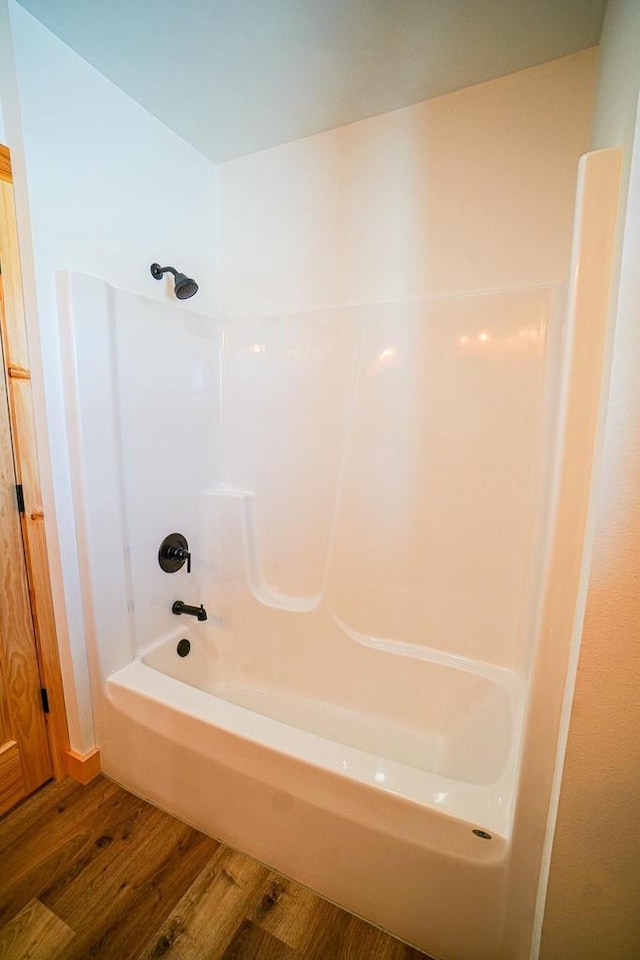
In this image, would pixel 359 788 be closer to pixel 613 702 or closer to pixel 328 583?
pixel 613 702

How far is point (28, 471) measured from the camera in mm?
1279

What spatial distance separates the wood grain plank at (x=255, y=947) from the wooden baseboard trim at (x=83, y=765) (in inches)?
31.9

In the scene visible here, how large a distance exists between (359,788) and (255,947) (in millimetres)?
532

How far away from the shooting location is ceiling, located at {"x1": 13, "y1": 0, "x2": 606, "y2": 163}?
111cm

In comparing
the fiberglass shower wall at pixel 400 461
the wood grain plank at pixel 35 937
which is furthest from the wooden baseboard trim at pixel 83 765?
the fiberglass shower wall at pixel 400 461

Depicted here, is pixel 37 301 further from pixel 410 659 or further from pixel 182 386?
pixel 410 659

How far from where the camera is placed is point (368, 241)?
1.58 m

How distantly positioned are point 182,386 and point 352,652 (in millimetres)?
1427

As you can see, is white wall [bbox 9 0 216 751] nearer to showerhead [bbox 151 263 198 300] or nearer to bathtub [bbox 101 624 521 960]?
showerhead [bbox 151 263 198 300]

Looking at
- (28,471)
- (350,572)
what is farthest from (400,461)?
(28,471)

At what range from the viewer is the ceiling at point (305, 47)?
3.64ft

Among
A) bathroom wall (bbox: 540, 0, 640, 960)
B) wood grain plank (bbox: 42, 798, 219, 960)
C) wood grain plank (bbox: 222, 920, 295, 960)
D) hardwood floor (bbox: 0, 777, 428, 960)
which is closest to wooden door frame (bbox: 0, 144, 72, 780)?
hardwood floor (bbox: 0, 777, 428, 960)

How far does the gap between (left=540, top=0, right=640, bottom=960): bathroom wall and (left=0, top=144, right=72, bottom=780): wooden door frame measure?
160cm

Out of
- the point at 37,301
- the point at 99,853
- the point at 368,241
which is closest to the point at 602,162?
the point at 368,241
